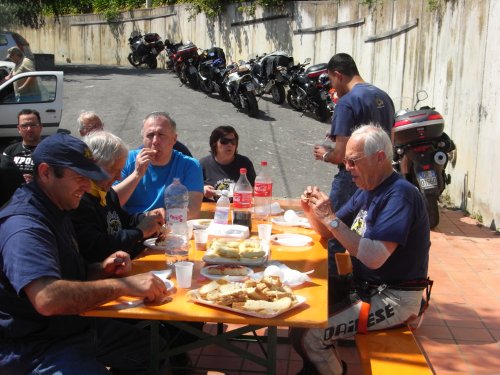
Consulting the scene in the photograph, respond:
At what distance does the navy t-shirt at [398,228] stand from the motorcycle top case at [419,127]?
11.5ft

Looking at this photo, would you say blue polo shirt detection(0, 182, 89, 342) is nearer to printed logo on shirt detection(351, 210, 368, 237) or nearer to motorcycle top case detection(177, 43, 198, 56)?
printed logo on shirt detection(351, 210, 368, 237)

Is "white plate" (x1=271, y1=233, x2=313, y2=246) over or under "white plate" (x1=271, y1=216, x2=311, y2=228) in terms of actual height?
over

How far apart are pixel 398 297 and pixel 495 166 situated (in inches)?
152

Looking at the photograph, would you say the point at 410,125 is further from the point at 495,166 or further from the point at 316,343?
the point at 316,343

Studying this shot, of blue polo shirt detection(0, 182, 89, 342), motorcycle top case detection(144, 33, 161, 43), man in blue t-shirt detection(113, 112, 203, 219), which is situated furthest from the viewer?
motorcycle top case detection(144, 33, 161, 43)

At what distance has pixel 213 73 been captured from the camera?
14.6 metres

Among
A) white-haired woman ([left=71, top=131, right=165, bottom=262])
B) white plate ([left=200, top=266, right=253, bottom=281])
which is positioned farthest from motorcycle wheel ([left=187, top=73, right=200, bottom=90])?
white plate ([left=200, top=266, right=253, bottom=281])

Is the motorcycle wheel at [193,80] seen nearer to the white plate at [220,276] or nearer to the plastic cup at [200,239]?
the plastic cup at [200,239]

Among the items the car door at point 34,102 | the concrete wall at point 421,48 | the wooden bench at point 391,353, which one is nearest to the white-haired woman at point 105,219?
the wooden bench at point 391,353

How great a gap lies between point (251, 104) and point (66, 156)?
33.4ft

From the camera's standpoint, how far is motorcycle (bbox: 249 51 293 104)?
1322 centimetres

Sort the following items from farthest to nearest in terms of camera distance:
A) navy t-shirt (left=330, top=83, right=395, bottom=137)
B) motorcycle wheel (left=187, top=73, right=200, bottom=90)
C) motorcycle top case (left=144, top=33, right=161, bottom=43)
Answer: motorcycle top case (left=144, top=33, right=161, bottom=43), motorcycle wheel (left=187, top=73, right=200, bottom=90), navy t-shirt (left=330, top=83, right=395, bottom=137)

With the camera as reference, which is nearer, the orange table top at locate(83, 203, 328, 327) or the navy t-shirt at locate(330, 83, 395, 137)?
the orange table top at locate(83, 203, 328, 327)

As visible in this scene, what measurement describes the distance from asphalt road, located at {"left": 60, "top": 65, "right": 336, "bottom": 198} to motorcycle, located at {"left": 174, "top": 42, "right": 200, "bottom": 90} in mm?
276
